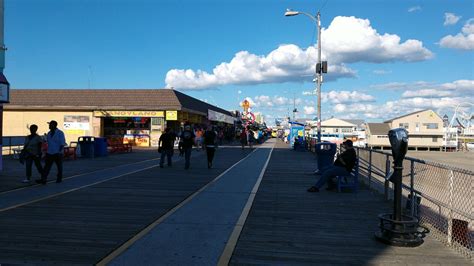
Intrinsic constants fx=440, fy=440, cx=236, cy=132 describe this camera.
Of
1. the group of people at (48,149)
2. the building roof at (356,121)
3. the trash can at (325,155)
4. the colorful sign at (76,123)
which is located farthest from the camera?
the building roof at (356,121)

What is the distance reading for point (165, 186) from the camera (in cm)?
1160

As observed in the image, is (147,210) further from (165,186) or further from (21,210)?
(165,186)

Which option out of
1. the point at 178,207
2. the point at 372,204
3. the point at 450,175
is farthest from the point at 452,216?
the point at 178,207

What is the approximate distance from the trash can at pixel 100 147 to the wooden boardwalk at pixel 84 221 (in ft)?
36.3

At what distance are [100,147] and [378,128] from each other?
111516mm

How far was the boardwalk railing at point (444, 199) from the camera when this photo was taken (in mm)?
6066

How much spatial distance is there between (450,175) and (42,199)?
307 inches

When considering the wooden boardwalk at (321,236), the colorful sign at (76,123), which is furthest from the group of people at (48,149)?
the colorful sign at (76,123)

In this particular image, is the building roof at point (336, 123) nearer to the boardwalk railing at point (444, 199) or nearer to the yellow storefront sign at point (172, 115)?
the yellow storefront sign at point (172, 115)

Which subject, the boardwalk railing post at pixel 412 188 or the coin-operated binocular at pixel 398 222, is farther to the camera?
the boardwalk railing post at pixel 412 188

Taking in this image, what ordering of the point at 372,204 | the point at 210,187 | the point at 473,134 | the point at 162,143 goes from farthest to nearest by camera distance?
the point at 473,134 → the point at 162,143 → the point at 210,187 → the point at 372,204

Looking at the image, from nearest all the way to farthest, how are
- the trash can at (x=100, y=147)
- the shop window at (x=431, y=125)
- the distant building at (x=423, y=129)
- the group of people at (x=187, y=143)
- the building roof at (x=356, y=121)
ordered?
the group of people at (x=187, y=143) → the trash can at (x=100, y=147) → the distant building at (x=423, y=129) → the shop window at (x=431, y=125) → the building roof at (x=356, y=121)

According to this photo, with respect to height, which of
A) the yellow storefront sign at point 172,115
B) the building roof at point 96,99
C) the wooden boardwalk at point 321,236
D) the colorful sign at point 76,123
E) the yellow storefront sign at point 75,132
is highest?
the building roof at point 96,99

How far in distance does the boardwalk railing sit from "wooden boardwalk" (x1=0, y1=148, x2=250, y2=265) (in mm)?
4545
